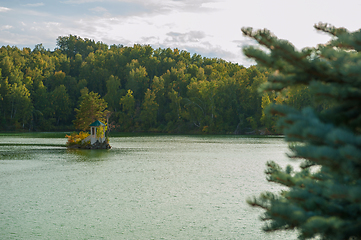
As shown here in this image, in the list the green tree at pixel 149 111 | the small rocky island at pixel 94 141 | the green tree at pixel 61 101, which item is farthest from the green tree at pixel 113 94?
the small rocky island at pixel 94 141

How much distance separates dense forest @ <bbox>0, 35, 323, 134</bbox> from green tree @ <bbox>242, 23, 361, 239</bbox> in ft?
195

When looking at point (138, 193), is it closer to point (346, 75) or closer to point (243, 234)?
point (243, 234)

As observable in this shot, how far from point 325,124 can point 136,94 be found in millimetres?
86084

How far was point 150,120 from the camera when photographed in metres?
79.6

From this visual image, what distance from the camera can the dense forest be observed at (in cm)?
7269

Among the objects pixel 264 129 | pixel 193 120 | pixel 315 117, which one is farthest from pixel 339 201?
pixel 193 120

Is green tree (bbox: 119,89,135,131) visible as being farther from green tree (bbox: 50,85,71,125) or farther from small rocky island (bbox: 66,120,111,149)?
small rocky island (bbox: 66,120,111,149)

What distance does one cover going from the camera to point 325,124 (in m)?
2.20

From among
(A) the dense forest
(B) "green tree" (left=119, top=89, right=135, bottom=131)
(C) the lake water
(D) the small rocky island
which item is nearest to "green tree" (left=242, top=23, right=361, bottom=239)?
(C) the lake water

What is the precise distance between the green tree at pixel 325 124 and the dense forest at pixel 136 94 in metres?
59.3

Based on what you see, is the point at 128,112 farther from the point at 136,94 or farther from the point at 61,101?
the point at 61,101

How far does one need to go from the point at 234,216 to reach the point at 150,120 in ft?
231

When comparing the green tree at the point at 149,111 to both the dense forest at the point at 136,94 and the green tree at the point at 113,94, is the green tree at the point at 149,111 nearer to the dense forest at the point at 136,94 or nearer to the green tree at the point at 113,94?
the dense forest at the point at 136,94

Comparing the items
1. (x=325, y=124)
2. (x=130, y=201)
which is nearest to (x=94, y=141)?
(x=130, y=201)
